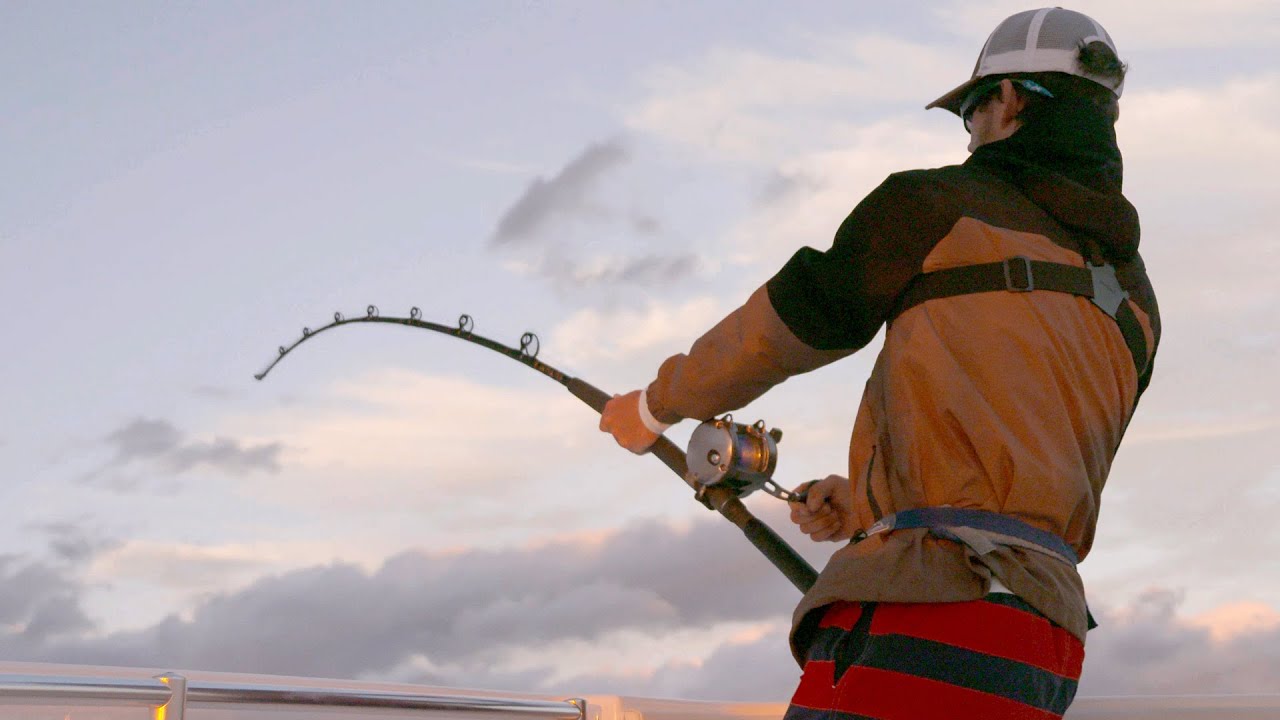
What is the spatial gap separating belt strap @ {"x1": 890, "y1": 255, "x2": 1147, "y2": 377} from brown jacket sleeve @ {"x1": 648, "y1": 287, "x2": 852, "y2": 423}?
248mm

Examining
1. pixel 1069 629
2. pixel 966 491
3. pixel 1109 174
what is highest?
pixel 1109 174

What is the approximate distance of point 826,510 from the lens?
3.27 metres

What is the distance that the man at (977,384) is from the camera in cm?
255

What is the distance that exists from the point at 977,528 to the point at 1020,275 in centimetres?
52

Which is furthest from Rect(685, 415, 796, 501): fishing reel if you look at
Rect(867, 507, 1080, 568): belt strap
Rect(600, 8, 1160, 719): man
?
Rect(867, 507, 1080, 568): belt strap

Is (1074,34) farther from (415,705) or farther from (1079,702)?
(415,705)

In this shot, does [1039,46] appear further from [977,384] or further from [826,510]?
[826,510]

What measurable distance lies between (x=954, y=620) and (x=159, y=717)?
1847 mm

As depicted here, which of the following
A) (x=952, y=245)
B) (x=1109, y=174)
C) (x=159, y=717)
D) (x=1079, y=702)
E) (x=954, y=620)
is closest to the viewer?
(x=954, y=620)

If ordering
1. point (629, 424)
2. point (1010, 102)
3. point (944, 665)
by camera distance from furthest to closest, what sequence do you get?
point (629, 424)
point (1010, 102)
point (944, 665)

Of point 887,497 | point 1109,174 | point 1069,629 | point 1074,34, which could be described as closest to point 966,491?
point 887,497

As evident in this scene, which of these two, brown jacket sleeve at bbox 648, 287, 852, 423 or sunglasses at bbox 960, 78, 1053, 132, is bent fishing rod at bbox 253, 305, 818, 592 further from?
sunglasses at bbox 960, 78, 1053, 132

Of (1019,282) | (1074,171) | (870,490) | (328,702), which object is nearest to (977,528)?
(870,490)

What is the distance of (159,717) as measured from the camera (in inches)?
123
